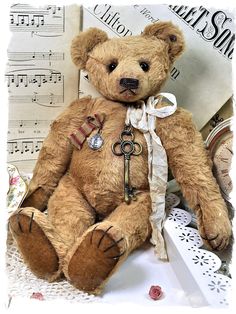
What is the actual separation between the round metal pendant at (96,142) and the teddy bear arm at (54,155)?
0.27 feet

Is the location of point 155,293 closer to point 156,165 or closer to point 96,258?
point 96,258

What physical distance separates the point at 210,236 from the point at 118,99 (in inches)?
16.2

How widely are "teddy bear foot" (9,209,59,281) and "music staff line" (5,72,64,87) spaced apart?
51 centimetres

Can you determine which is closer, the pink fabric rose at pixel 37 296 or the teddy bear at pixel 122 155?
the pink fabric rose at pixel 37 296

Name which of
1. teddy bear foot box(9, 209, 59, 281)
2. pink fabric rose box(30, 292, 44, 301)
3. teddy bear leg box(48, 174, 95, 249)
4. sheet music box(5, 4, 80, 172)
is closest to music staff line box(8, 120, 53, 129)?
sheet music box(5, 4, 80, 172)

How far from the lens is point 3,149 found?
1.22 metres

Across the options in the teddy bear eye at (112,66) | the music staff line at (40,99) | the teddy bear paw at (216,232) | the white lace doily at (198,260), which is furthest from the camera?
the music staff line at (40,99)

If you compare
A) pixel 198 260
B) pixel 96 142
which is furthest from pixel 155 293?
pixel 96 142

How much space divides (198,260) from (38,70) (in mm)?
739

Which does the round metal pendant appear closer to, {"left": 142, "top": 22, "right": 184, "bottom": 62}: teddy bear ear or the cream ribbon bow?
the cream ribbon bow

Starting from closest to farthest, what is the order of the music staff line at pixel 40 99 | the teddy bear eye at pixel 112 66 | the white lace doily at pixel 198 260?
the white lace doily at pixel 198 260
the teddy bear eye at pixel 112 66
the music staff line at pixel 40 99

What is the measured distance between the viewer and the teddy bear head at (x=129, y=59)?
3.63ft

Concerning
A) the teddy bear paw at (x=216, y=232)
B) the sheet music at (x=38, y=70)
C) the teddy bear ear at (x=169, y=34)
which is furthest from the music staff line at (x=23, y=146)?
the teddy bear paw at (x=216, y=232)

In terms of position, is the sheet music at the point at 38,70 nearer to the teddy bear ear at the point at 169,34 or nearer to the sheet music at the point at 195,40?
the sheet music at the point at 195,40
